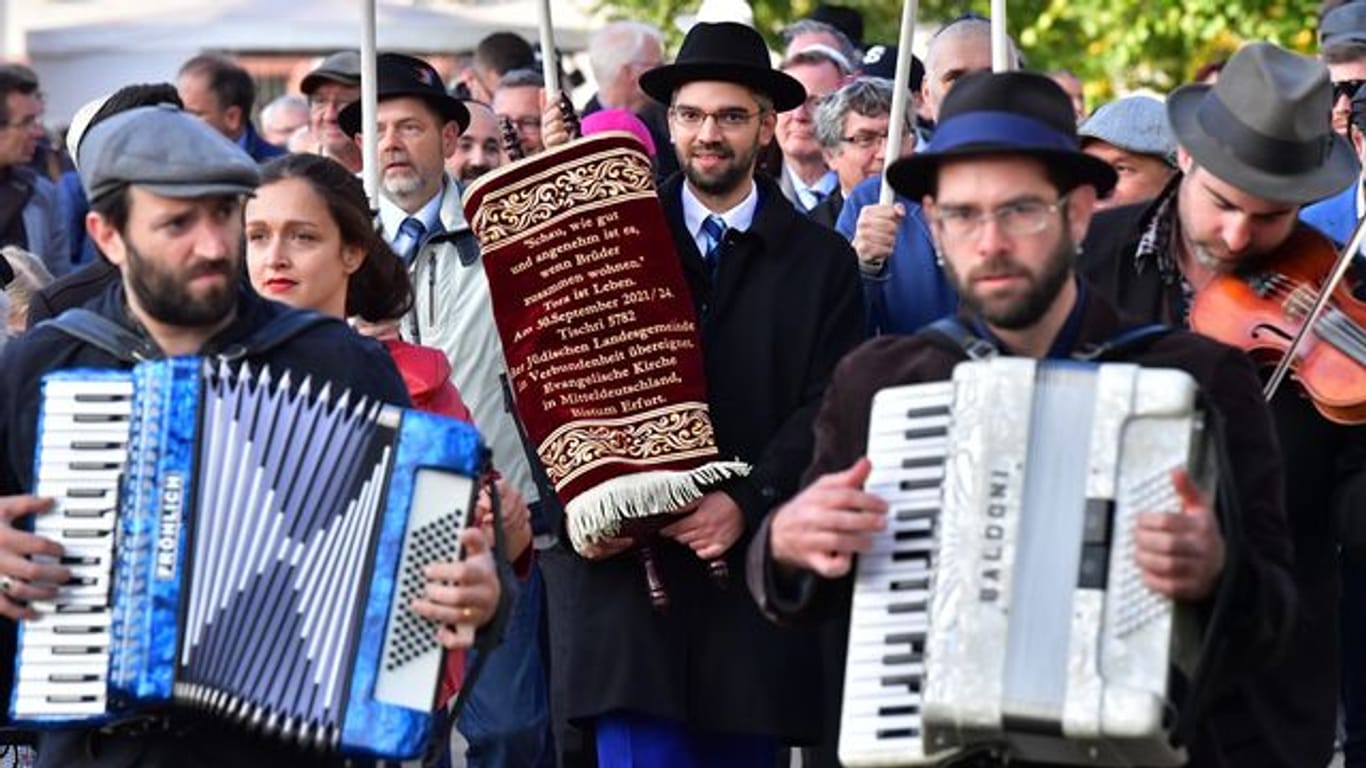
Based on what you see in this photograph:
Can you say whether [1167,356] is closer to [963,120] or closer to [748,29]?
[963,120]

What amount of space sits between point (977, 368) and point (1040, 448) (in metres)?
0.19

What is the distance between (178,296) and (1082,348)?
1891 millimetres

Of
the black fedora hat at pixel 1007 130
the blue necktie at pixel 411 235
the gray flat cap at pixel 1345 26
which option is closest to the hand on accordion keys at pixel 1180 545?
the black fedora hat at pixel 1007 130

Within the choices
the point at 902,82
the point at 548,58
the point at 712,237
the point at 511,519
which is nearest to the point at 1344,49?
the point at 902,82

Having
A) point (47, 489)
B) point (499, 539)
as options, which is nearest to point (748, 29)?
point (499, 539)

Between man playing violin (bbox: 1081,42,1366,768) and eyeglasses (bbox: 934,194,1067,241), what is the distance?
1438 mm

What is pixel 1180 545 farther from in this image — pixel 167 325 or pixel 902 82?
pixel 902 82

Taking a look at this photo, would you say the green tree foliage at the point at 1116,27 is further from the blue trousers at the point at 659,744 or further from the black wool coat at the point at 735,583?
the blue trousers at the point at 659,744

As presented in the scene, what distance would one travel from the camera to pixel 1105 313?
21.9 ft

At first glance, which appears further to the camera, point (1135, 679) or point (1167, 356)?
point (1167, 356)

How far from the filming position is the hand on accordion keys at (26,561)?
22.2 ft

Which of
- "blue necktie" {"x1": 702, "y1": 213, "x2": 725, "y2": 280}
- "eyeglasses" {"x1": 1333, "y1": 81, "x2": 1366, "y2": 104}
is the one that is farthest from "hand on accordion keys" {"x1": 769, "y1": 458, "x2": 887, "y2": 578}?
"eyeglasses" {"x1": 1333, "y1": 81, "x2": 1366, "y2": 104}

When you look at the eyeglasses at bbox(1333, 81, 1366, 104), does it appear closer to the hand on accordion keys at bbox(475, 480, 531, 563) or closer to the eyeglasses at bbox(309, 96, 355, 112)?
the eyeglasses at bbox(309, 96, 355, 112)

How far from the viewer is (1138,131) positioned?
36.3ft
